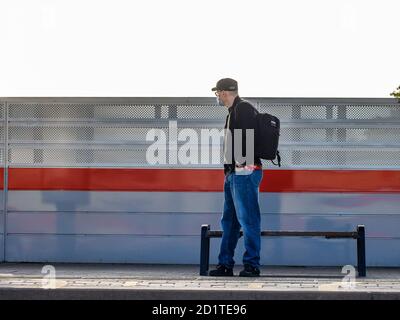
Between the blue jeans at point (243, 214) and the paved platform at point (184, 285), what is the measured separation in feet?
0.91

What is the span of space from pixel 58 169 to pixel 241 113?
115 inches

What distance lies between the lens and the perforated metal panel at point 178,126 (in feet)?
38.5

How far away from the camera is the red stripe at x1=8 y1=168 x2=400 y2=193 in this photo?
11672 mm

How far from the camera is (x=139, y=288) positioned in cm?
877

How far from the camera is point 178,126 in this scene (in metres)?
11.8

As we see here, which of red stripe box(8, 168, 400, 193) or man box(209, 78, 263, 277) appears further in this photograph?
red stripe box(8, 168, 400, 193)

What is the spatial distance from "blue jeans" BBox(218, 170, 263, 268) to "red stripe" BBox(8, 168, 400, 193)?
1.58m

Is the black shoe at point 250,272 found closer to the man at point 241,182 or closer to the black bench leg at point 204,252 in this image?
the man at point 241,182

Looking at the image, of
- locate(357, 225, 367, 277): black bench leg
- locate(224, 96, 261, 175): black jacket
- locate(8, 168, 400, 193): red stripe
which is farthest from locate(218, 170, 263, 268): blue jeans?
locate(8, 168, 400, 193): red stripe

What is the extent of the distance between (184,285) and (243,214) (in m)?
1.14

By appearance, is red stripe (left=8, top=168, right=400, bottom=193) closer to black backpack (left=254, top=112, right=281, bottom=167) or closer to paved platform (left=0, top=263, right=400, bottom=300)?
paved platform (left=0, top=263, right=400, bottom=300)
